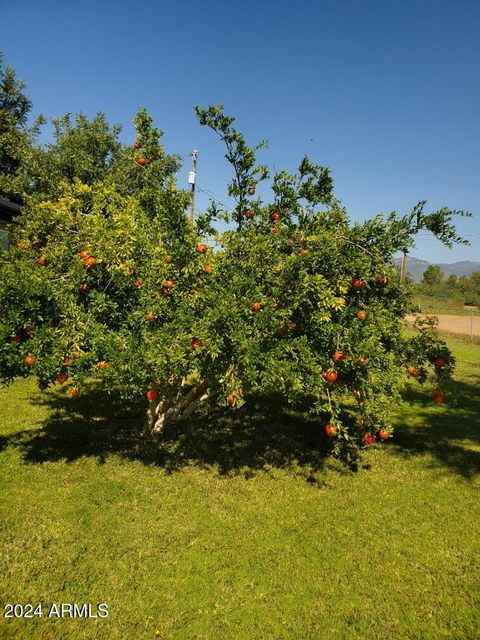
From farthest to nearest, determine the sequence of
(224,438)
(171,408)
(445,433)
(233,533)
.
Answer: (445,433) < (224,438) < (171,408) < (233,533)

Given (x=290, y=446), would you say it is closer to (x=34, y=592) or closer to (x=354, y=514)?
(x=354, y=514)

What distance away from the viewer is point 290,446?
26.1 ft

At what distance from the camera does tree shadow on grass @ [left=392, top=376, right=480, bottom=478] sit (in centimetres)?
762

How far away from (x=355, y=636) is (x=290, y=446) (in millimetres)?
4158

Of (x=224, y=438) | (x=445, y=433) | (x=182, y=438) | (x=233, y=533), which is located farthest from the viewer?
(x=445, y=433)

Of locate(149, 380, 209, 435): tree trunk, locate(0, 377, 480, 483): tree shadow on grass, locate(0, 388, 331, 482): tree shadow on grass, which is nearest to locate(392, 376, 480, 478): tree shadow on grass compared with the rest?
locate(0, 377, 480, 483): tree shadow on grass

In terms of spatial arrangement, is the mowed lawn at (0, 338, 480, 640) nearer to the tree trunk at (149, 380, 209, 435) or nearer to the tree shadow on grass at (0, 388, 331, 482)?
the tree shadow on grass at (0, 388, 331, 482)

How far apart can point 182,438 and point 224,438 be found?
82 centimetres

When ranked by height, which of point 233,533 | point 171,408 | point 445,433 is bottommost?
point 233,533

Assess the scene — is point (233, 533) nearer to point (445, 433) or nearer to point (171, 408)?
point (171, 408)

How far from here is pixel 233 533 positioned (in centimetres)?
523

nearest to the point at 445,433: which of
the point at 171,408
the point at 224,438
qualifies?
the point at 224,438

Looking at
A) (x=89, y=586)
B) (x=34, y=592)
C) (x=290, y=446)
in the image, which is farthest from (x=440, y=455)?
(x=34, y=592)

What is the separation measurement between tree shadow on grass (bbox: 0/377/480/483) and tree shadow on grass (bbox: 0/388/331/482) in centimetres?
2
